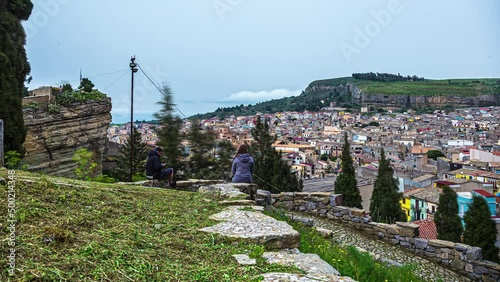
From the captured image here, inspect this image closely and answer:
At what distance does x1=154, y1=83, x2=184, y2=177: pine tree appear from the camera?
18.4m

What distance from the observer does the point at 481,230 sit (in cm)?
1496

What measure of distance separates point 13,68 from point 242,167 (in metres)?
10.1

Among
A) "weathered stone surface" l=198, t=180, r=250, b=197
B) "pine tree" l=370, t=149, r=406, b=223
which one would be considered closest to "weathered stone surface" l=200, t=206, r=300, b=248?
"weathered stone surface" l=198, t=180, r=250, b=197

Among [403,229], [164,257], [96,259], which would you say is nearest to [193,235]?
[164,257]

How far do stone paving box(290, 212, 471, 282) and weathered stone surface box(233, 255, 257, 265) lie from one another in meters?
3.31

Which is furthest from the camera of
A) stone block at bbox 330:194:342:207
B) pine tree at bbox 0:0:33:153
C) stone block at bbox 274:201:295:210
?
pine tree at bbox 0:0:33:153

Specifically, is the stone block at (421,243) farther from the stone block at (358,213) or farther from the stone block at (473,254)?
the stone block at (358,213)

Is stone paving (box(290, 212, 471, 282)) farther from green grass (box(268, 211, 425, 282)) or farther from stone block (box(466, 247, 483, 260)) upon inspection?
green grass (box(268, 211, 425, 282))

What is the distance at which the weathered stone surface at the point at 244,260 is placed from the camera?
3266 millimetres

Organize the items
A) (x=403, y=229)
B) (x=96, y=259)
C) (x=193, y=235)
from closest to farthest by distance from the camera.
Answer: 1. (x=96, y=259)
2. (x=193, y=235)
3. (x=403, y=229)

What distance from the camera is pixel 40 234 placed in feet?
10.4

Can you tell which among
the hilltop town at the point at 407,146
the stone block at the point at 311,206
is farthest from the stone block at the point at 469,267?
the hilltop town at the point at 407,146

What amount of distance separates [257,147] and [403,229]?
43.8 feet

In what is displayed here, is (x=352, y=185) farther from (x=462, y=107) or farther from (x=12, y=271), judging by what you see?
(x=462, y=107)
